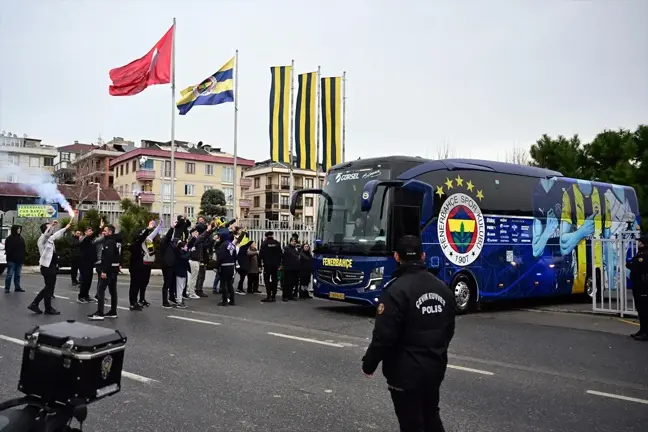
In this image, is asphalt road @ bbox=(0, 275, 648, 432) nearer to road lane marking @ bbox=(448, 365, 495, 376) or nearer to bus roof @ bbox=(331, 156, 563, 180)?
road lane marking @ bbox=(448, 365, 495, 376)

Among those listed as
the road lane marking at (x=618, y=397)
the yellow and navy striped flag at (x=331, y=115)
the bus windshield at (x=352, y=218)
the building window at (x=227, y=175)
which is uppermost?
the building window at (x=227, y=175)

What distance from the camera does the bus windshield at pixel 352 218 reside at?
489 inches

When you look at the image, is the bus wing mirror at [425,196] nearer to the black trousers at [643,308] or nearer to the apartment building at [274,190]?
the black trousers at [643,308]

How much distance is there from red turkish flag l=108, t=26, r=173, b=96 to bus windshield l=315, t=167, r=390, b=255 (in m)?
13.2

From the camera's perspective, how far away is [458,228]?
13.3 meters

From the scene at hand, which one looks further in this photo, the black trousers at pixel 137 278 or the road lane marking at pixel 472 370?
the black trousers at pixel 137 278

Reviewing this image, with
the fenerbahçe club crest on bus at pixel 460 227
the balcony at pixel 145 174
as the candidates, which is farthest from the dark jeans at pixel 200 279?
the balcony at pixel 145 174

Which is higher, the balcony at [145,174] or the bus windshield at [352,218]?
the balcony at [145,174]

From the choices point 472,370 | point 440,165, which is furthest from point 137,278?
point 472,370

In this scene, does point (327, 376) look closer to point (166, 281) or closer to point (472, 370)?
point (472, 370)

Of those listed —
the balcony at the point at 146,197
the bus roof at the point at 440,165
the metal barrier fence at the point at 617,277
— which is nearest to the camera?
the bus roof at the point at 440,165

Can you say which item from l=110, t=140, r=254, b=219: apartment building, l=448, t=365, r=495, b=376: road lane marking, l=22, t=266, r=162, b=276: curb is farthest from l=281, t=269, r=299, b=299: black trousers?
l=110, t=140, r=254, b=219: apartment building

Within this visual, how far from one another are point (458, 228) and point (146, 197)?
5864cm

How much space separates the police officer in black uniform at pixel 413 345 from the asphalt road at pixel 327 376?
5.23 feet
